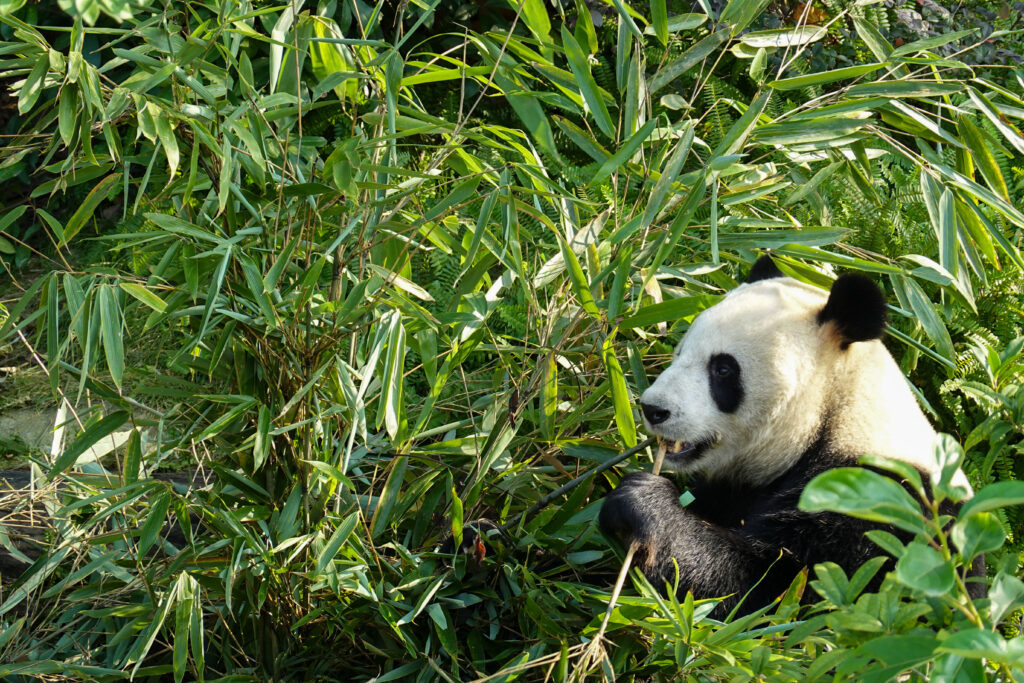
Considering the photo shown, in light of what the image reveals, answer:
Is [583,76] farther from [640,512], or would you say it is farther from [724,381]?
[640,512]

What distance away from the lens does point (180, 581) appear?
2.07 meters

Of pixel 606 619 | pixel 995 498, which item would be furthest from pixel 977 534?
pixel 606 619

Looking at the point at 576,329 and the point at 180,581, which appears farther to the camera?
the point at 576,329

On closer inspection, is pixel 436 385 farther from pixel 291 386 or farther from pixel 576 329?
pixel 576 329

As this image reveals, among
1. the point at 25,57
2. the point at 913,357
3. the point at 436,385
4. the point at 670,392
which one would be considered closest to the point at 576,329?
the point at 670,392

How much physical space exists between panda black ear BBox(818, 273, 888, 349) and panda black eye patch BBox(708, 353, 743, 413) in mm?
300

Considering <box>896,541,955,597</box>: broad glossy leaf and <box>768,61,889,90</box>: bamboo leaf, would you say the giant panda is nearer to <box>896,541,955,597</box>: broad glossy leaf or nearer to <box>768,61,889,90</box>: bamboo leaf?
<box>768,61,889,90</box>: bamboo leaf

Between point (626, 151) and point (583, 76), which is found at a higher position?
point (583, 76)

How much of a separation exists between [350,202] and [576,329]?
0.84 meters

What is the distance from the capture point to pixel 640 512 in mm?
2266

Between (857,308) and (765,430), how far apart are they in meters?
0.42

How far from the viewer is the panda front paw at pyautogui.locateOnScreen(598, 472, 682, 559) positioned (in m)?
2.25

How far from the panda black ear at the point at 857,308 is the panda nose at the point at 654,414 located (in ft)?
1.69

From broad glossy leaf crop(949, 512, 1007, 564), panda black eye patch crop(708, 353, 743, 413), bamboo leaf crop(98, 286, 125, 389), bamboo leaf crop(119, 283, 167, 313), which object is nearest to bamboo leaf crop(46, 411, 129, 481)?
bamboo leaf crop(98, 286, 125, 389)
